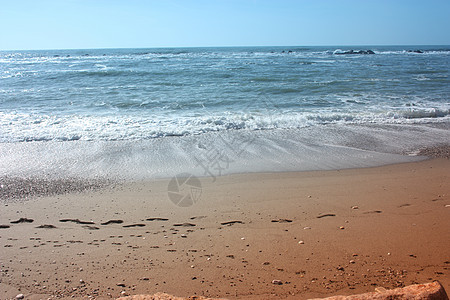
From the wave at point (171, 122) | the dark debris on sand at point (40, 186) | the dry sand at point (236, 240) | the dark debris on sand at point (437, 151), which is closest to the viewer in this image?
the dry sand at point (236, 240)

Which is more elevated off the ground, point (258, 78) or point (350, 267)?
point (258, 78)

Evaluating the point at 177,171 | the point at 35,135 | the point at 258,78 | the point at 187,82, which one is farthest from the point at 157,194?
the point at 258,78

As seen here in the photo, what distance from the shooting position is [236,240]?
3162 millimetres

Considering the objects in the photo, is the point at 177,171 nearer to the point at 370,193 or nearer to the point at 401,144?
the point at 370,193

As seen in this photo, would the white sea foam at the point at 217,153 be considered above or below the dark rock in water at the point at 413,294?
below

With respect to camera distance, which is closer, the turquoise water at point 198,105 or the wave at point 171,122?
the wave at point 171,122

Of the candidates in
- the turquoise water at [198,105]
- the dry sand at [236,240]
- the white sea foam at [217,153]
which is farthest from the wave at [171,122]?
the dry sand at [236,240]

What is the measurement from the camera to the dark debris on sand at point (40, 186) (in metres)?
4.51

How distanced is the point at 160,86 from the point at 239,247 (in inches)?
590

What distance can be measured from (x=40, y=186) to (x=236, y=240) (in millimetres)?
3373

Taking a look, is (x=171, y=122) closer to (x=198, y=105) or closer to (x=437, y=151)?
(x=198, y=105)

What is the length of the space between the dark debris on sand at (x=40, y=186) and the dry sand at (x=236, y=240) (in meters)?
0.22

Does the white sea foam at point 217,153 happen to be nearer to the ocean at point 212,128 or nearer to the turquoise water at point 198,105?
the ocean at point 212,128

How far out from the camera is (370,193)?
4.39 metres
